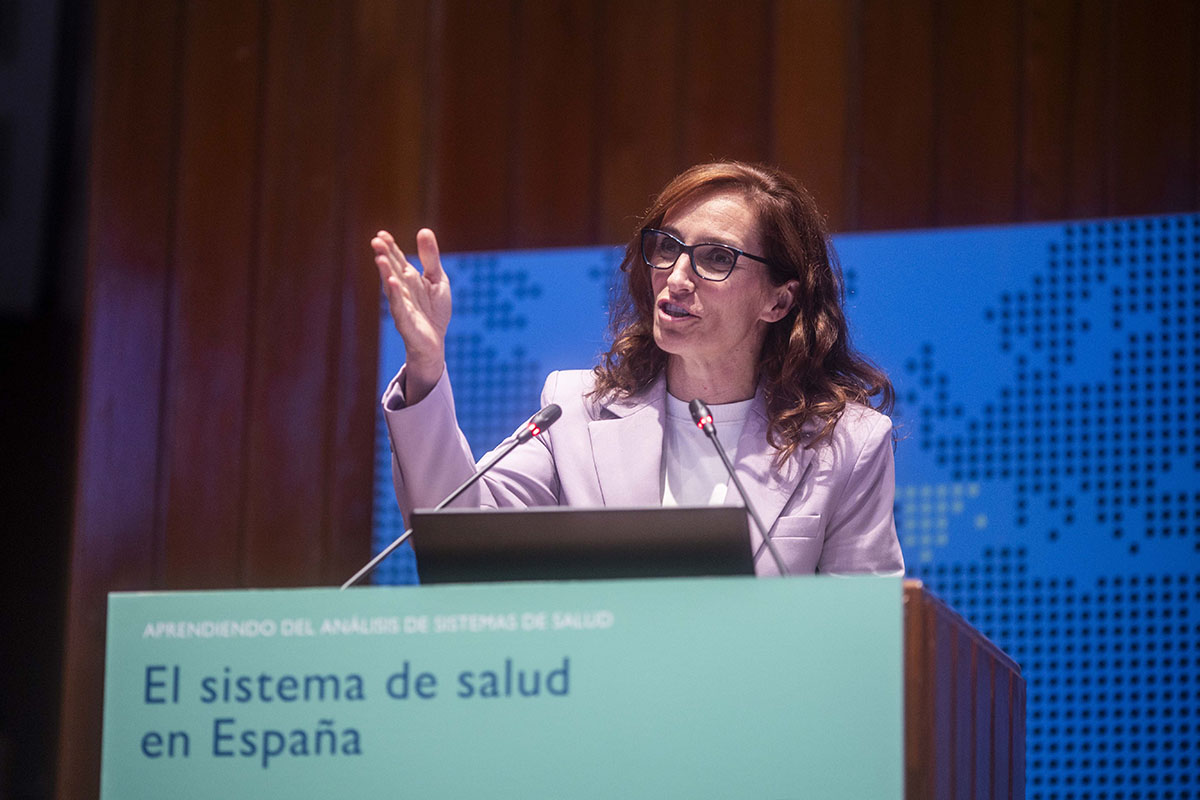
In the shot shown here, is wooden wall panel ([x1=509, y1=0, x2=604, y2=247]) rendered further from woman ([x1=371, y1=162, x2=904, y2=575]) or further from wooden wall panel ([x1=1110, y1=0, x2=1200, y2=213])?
wooden wall panel ([x1=1110, y1=0, x2=1200, y2=213])

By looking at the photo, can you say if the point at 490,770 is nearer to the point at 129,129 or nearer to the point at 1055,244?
the point at 1055,244

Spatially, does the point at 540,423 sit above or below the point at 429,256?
below

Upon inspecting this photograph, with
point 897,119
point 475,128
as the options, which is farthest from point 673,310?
point 475,128

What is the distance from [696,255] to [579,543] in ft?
3.42

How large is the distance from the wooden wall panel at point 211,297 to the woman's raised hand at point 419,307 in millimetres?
2186

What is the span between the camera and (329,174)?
414 cm

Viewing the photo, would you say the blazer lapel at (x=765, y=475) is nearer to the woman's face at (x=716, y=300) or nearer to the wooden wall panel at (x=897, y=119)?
the woman's face at (x=716, y=300)

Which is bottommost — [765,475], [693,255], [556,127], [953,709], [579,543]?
[953,709]

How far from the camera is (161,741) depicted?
146cm

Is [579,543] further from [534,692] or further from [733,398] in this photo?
[733,398]

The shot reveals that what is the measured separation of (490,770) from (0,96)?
11.8ft

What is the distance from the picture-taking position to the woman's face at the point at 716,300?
2.46 metres

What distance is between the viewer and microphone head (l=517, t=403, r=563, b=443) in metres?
1.94

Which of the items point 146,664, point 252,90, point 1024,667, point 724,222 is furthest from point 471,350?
point 146,664
